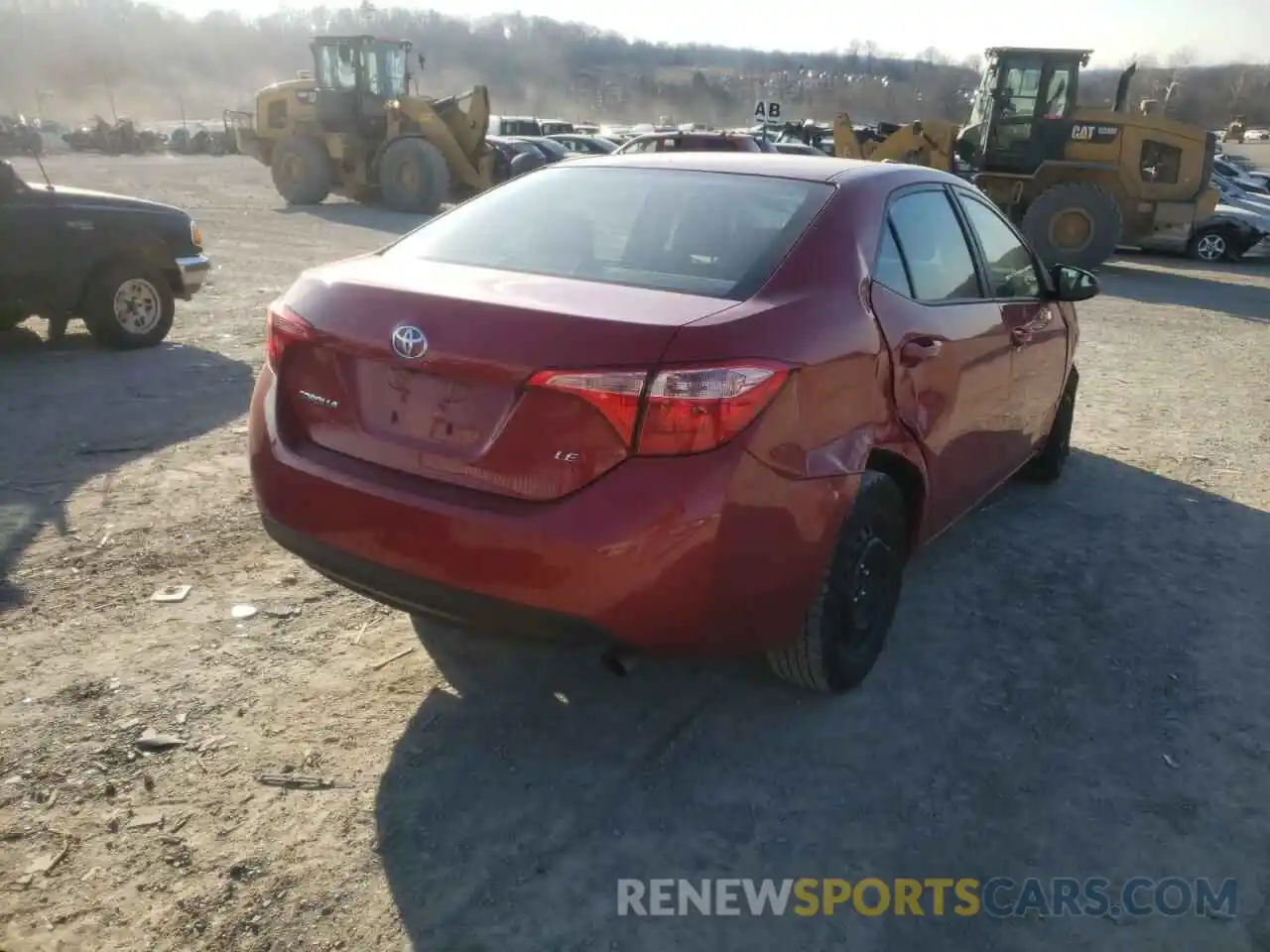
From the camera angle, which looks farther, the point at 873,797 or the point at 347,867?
the point at 873,797

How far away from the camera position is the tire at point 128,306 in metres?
7.26

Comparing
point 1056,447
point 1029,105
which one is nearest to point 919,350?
point 1056,447

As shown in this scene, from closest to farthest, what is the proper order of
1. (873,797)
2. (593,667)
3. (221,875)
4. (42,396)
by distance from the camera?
(221,875)
(873,797)
(593,667)
(42,396)

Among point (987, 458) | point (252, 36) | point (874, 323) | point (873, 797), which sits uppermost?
point (252, 36)

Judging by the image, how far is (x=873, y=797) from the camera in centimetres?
287

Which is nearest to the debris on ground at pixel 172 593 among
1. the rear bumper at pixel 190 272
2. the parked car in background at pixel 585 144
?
the rear bumper at pixel 190 272

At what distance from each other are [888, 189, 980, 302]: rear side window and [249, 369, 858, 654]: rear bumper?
105 cm

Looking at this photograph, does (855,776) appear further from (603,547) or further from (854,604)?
(603,547)

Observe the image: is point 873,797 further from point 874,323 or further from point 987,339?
point 987,339

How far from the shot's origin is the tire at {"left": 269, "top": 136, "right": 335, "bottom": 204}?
20016 millimetres

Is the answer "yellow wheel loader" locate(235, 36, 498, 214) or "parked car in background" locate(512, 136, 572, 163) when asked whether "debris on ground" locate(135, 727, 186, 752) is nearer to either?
"yellow wheel loader" locate(235, 36, 498, 214)

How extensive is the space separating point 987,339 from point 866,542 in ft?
3.84

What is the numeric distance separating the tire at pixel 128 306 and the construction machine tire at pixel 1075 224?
11.6 metres

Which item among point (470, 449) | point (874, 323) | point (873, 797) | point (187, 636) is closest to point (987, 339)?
point (874, 323)
